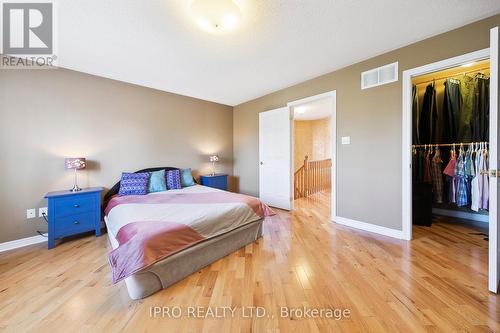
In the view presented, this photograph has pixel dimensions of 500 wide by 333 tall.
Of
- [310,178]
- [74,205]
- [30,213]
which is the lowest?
[30,213]

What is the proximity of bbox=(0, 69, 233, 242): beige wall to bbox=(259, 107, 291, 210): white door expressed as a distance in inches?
63.3

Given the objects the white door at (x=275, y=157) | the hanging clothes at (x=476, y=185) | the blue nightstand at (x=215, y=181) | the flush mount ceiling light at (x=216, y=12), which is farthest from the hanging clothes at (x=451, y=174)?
the blue nightstand at (x=215, y=181)

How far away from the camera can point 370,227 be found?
9.00 ft

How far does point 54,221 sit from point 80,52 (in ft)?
6.92

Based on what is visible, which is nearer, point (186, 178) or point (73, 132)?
point (73, 132)

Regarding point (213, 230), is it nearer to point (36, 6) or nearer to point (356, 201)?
point (356, 201)

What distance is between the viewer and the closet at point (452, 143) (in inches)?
→ 103

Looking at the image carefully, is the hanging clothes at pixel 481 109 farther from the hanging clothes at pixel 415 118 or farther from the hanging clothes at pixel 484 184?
the hanging clothes at pixel 415 118

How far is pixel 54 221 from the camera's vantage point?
2.34 meters

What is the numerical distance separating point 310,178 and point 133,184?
14.2ft

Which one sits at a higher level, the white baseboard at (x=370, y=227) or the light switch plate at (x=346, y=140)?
the light switch plate at (x=346, y=140)

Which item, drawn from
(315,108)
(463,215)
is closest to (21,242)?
(315,108)

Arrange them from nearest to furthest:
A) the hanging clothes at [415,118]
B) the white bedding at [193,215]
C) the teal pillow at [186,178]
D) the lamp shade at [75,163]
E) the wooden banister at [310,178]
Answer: the white bedding at [193,215] → the lamp shade at [75,163] → the hanging clothes at [415,118] → the teal pillow at [186,178] → the wooden banister at [310,178]

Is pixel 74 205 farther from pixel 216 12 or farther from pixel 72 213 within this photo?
pixel 216 12
